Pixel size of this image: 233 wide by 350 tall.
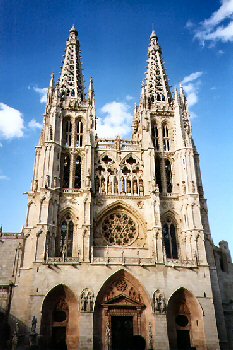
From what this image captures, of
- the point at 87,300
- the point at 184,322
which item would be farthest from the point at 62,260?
the point at 184,322

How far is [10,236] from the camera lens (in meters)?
31.1

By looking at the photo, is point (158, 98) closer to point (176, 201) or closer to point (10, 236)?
point (176, 201)

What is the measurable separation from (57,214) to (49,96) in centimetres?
1237

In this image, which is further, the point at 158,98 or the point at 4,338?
the point at 158,98

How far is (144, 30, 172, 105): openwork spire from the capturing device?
3434cm

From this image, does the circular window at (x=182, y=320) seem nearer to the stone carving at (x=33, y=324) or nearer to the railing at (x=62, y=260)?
the railing at (x=62, y=260)

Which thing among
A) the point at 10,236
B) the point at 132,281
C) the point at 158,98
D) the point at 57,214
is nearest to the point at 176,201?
the point at 132,281

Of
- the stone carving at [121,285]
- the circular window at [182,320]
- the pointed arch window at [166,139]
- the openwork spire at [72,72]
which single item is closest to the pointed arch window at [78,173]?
the openwork spire at [72,72]

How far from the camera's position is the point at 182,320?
2405cm

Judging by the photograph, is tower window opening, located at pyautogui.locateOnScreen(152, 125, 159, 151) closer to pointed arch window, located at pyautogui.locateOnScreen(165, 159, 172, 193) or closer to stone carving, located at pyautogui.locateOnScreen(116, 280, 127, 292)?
pointed arch window, located at pyautogui.locateOnScreen(165, 159, 172, 193)

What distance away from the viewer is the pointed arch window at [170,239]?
2647 cm

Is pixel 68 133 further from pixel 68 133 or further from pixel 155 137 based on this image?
pixel 155 137

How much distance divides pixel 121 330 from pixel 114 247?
5646 millimetres

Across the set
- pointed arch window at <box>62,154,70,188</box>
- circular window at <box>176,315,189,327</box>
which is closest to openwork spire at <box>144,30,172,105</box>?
pointed arch window at <box>62,154,70,188</box>
